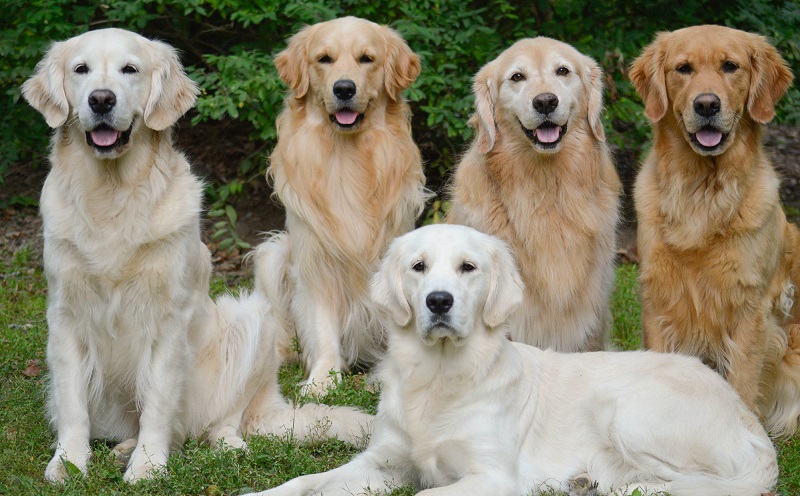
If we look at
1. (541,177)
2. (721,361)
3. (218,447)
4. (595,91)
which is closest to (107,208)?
(218,447)

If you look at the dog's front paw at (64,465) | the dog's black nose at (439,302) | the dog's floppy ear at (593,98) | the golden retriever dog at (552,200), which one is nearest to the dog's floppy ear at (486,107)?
the golden retriever dog at (552,200)

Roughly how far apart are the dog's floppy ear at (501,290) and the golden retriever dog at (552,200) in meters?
1.05

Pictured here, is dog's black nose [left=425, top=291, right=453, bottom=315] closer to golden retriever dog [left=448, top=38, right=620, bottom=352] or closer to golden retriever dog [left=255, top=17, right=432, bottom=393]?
golden retriever dog [left=448, top=38, right=620, bottom=352]

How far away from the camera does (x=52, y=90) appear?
14.9 ft

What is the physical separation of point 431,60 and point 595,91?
103 inches

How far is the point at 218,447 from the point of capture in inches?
184

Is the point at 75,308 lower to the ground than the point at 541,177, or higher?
lower

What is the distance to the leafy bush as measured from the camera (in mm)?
7625

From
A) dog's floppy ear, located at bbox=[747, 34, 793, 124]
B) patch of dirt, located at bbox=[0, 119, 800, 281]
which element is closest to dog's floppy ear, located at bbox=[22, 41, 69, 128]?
dog's floppy ear, located at bbox=[747, 34, 793, 124]

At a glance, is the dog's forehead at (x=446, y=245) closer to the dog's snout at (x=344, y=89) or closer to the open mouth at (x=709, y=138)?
the open mouth at (x=709, y=138)

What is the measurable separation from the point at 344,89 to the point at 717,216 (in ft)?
6.93

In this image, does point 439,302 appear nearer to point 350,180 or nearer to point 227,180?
point 350,180

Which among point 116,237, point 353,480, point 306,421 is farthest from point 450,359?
point 116,237

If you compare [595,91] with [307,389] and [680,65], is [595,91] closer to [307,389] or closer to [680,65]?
[680,65]
